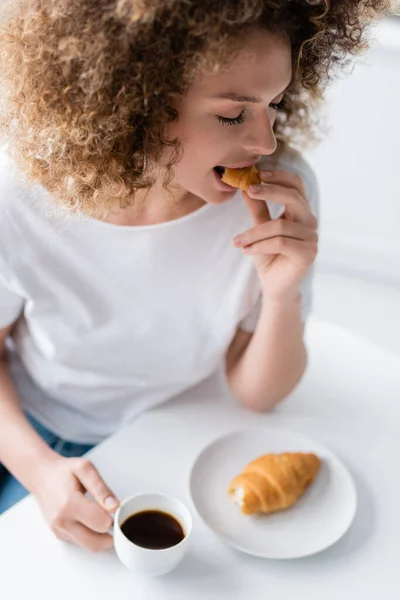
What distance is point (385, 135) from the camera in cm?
212

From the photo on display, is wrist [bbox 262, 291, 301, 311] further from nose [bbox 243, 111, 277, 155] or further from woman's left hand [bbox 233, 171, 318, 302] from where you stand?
nose [bbox 243, 111, 277, 155]

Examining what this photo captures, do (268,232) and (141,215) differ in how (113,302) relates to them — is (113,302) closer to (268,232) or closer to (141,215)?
(141,215)

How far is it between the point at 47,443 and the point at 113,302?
307 millimetres

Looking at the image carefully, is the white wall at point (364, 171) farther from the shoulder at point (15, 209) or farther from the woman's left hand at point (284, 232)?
the shoulder at point (15, 209)

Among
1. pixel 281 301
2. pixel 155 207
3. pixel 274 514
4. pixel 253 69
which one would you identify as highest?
pixel 253 69

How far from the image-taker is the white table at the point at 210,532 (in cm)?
102

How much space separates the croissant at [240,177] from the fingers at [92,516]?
19.8 inches

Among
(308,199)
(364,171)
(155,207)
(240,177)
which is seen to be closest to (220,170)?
(240,177)

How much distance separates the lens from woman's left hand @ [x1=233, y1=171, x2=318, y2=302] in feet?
3.91

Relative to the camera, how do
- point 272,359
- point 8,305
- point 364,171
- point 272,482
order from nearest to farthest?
point 272,482 → point 8,305 → point 272,359 → point 364,171

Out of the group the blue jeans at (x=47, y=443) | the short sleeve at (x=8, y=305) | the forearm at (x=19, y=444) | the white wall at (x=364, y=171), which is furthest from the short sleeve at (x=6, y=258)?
the white wall at (x=364, y=171)

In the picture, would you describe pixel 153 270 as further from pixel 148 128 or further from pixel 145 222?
pixel 148 128

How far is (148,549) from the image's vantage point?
38.3 inches

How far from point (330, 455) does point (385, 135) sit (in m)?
1.16
